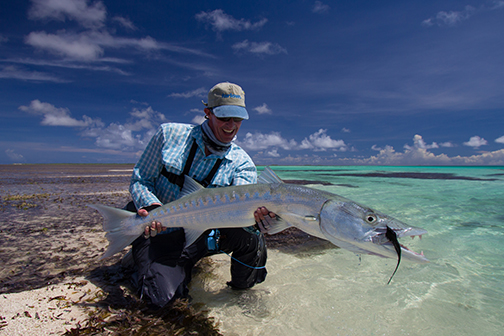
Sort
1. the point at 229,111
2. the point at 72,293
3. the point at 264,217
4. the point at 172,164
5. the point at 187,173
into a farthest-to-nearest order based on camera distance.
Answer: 1. the point at 187,173
2. the point at 172,164
3. the point at 229,111
4. the point at 72,293
5. the point at 264,217

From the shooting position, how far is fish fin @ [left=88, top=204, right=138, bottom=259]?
3.19 metres

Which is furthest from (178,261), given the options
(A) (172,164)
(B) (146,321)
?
(A) (172,164)

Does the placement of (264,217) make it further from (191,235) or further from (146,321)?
(146,321)

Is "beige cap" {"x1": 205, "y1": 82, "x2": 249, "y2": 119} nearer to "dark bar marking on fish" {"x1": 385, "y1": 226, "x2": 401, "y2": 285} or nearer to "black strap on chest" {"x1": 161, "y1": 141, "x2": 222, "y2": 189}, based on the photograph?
"black strap on chest" {"x1": 161, "y1": 141, "x2": 222, "y2": 189}

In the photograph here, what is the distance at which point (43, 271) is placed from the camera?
3.95 metres

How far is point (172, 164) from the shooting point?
11.9 ft

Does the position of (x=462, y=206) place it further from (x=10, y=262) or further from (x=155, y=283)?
(x=10, y=262)

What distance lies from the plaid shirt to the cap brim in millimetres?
580

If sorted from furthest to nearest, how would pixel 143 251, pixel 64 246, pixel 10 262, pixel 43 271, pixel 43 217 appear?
pixel 43 217 → pixel 64 246 → pixel 10 262 → pixel 43 271 → pixel 143 251

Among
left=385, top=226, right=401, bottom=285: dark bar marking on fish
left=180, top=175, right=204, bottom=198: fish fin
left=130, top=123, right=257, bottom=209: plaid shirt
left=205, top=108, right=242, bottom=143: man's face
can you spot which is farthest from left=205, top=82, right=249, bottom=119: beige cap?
left=385, top=226, right=401, bottom=285: dark bar marking on fish

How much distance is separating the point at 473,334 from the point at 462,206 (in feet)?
38.6

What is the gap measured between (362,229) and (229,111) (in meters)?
2.18

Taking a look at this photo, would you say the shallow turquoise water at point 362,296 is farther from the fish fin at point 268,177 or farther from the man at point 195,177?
the fish fin at point 268,177

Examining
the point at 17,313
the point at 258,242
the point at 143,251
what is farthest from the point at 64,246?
the point at 258,242
